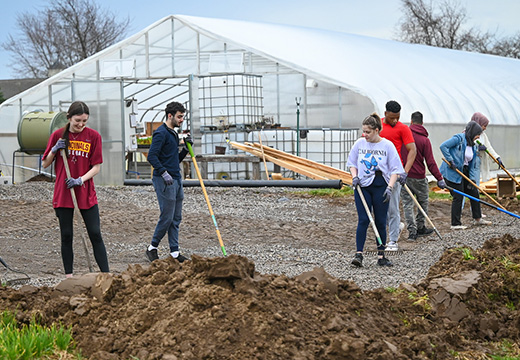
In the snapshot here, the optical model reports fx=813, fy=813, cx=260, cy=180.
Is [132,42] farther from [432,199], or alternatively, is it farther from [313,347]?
[313,347]

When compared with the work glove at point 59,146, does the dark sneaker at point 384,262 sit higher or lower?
lower

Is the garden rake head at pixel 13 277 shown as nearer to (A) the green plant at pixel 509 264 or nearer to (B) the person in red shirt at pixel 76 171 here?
(B) the person in red shirt at pixel 76 171

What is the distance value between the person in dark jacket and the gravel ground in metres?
0.24

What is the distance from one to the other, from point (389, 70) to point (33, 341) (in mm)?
20586

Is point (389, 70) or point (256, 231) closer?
point (256, 231)

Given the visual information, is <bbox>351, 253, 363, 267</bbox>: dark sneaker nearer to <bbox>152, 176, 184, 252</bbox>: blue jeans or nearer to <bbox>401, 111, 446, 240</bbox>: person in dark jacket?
<bbox>152, 176, 184, 252</bbox>: blue jeans

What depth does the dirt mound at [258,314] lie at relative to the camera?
14.5ft

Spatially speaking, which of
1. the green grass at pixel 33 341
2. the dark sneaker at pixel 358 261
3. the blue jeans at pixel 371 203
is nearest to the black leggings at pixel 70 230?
the green grass at pixel 33 341

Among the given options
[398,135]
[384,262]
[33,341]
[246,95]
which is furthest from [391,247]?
[246,95]

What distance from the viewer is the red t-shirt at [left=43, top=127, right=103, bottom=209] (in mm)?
7098

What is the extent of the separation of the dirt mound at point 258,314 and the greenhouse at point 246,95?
14.2 metres

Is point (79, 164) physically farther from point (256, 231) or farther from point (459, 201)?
point (459, 201)

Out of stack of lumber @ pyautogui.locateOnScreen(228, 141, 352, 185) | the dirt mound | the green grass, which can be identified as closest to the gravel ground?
the dirt mound

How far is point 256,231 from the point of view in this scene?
12062 mm
